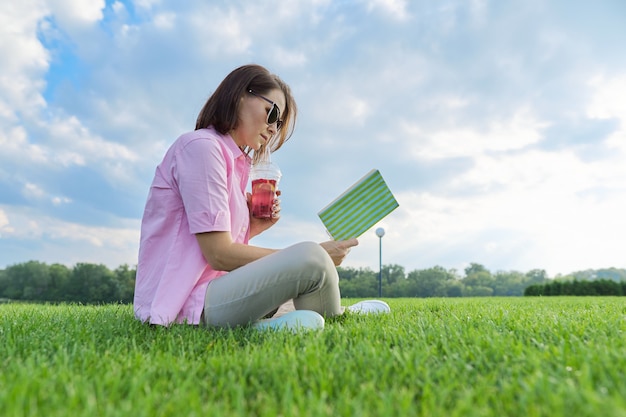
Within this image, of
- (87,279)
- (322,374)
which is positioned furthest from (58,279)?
(322,374)

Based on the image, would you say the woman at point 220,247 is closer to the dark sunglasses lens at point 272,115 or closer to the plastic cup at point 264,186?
the dark sunglasses lens at point 272,115

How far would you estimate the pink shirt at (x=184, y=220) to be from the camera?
2490mm

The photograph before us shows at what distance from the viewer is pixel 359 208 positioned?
297cm

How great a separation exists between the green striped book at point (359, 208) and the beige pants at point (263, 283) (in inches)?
13.3

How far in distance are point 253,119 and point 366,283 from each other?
17.8m

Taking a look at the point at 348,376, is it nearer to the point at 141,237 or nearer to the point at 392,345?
the point at 392,345

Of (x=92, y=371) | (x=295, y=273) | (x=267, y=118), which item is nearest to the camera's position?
(x=92, y=371)

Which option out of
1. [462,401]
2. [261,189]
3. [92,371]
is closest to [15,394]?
[92,371]

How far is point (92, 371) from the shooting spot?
1.74m

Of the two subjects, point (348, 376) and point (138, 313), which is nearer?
point (348, 376)

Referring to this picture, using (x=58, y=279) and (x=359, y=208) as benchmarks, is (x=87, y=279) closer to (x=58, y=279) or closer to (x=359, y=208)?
(x=58, y=279)

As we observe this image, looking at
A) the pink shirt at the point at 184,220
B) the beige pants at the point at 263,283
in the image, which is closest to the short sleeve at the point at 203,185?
the pink shirt at the point at 184,220

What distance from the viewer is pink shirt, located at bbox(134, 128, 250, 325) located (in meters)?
2.49

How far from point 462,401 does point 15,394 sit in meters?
1.27
